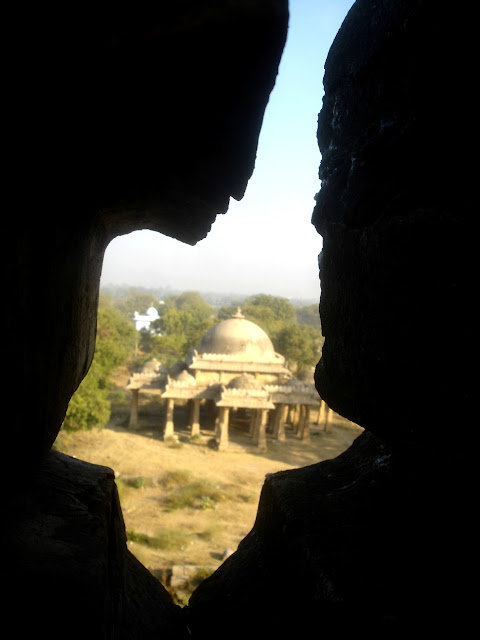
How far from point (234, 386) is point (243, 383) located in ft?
1.55

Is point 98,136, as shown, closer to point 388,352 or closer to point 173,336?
point 388,352

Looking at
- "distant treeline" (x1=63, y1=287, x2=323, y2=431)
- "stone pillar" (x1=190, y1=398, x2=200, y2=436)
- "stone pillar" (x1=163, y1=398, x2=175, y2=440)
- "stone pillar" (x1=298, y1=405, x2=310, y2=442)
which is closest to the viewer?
"distant treeline" (x1=63, y1=287, x2=323, y2=431)

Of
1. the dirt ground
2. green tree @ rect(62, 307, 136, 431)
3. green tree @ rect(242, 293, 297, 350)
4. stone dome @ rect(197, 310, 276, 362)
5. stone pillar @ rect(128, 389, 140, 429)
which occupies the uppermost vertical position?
green tree @ rect(242, 293, 297, 350)

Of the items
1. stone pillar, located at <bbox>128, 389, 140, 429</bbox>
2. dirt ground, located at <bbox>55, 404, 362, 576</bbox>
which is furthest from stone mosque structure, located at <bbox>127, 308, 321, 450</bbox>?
dirt ground, located at <bbox>55, 404, 362, 576</bbox>

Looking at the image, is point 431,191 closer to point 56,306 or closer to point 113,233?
point 56,306

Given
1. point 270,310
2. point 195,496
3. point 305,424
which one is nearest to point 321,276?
point 195,496

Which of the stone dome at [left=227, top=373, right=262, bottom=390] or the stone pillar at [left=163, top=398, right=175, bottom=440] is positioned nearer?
the stone pillar at [left=163, top=398, right=175, bottom=440]

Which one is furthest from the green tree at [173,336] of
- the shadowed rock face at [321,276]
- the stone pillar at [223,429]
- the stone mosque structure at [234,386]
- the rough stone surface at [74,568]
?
the shadowed rock face at [321,276]

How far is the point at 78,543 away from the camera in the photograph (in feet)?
8.84

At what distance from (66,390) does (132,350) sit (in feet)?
147

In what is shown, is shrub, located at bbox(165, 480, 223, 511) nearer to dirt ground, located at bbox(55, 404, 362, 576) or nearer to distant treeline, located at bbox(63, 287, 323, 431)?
dirt ground, located at bbox(55, 404, 362, 576)

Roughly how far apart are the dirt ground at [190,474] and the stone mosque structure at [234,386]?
86 cm

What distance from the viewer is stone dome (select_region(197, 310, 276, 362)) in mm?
24578

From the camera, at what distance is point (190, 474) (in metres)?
17.1
